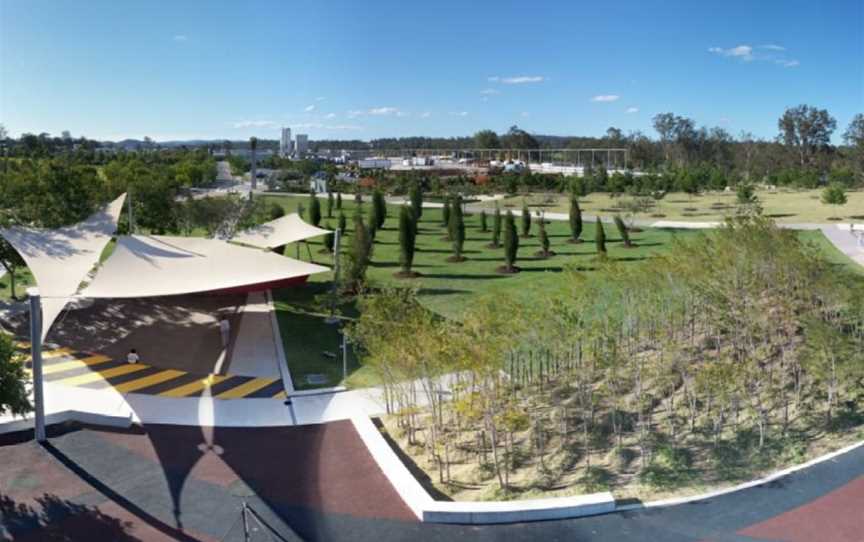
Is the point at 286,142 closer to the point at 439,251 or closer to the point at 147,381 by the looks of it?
the point at 439,251

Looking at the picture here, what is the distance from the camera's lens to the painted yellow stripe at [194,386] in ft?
→ 53.9

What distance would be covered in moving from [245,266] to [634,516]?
13.9m

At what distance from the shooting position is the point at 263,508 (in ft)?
36.6

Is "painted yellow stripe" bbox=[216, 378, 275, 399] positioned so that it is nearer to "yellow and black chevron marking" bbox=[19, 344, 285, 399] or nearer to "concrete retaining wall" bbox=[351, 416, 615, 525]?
"yellow and black chevron marking" bbox=[19, 344, 285, 399]

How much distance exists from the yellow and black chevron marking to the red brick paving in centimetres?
1061

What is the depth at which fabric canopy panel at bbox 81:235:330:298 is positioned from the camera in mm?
17734

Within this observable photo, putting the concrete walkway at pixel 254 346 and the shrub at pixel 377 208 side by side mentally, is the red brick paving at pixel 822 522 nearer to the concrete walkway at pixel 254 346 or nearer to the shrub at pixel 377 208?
the concrete walkway at pixel 254 346

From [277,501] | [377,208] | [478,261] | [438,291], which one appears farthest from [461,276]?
[277,501]

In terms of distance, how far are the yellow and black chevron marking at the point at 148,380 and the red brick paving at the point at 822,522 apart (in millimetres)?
10610

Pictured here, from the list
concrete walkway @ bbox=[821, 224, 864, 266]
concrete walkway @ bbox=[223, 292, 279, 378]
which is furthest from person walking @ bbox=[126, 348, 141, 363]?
concrete walkway @ bbox=[821, 224, 864, 266]

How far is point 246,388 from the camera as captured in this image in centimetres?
1695

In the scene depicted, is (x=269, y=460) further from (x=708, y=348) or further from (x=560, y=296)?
(x=708, y=348)

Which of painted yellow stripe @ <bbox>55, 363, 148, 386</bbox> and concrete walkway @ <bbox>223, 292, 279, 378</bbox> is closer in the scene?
painted yellow stripe @ <bbox>55, 363, 148, 386</bbox>

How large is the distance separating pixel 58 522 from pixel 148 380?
6.86 m
